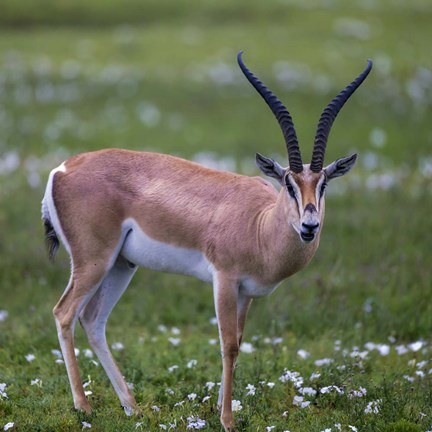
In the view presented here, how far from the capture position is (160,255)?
6805mm

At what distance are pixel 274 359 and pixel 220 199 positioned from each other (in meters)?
1.98

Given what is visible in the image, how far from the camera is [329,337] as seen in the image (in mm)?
9211

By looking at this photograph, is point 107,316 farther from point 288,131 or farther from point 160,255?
point 288,131

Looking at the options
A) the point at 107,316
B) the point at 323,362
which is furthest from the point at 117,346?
the point at 323,362

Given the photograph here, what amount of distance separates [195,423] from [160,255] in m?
1.32

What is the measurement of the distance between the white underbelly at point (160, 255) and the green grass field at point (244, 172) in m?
1.02

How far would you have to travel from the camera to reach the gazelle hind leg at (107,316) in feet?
22.3

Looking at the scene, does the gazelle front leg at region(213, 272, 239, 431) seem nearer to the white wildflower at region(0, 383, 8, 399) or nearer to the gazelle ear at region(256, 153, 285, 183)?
the gazelle ear at region(256, 153, 285, 183)

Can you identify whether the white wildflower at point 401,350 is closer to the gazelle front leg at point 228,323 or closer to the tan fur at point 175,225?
the tan fur at point 175,225

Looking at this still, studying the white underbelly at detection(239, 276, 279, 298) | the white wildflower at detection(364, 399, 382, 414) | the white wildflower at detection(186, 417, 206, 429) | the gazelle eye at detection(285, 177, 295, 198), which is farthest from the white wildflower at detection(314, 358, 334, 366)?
the gazelle eye at detection(285, 177, 295, 198)

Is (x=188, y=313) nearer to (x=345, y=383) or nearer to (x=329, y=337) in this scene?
(x=329, y=337)

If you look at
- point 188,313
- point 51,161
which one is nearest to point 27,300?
point 188,313

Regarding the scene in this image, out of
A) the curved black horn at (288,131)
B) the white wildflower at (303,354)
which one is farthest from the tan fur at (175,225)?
the white wildflower at (303,354)

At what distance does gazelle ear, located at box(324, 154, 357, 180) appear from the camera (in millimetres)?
6238
